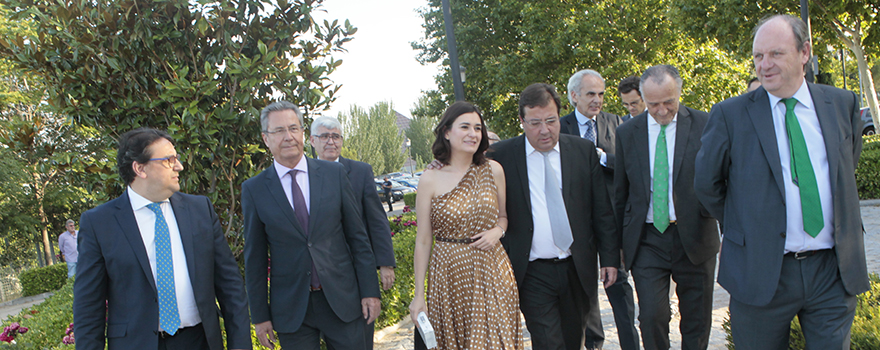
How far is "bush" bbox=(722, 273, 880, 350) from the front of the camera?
9.87 ft

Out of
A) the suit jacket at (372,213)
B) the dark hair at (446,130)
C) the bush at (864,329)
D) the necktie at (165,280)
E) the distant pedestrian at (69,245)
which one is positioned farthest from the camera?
the distant pedestrian at (69,245)

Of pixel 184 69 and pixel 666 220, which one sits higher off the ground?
pixel 184 69

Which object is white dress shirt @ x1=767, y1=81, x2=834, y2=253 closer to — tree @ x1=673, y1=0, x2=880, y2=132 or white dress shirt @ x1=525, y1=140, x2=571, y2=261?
white dress shirt @ x1=525, y1=140, x2=571, y2=261

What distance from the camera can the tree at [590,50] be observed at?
16.3 metres

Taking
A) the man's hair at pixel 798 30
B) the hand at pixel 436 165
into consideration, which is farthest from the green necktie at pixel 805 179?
the hand at pixel 436 165

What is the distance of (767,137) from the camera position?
8.41 ft

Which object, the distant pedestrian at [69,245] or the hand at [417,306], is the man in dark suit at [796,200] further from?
the distant pedestrian at [69,245]

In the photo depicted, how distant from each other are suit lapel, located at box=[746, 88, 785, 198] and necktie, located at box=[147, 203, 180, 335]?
2967 mm

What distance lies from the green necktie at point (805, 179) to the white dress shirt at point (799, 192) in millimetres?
25

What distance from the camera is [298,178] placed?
338 centimetres

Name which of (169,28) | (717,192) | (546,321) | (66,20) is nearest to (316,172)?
(546,321)

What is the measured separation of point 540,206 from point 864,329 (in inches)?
75.9

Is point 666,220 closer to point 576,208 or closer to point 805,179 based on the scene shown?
point 576,208

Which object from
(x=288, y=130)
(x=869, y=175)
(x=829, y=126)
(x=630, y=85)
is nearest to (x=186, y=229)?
(x=288, y=130)
